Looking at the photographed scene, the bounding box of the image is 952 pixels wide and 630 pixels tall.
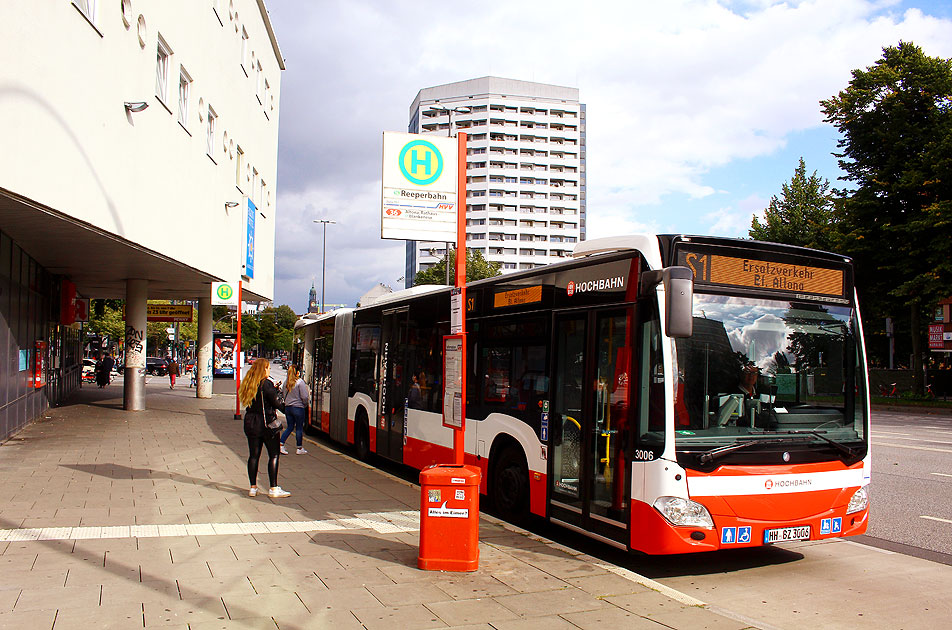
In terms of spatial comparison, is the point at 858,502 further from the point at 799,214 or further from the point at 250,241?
the point at 799,214

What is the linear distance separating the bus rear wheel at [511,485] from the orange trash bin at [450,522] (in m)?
2.07

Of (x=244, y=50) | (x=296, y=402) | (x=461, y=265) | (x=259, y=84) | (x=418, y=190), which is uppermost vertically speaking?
(x=244, y=50)

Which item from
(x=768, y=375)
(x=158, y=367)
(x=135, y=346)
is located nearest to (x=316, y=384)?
(x=135, y=346)

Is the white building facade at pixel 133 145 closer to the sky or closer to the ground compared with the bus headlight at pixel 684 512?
closer to the sky

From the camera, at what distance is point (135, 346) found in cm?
2394

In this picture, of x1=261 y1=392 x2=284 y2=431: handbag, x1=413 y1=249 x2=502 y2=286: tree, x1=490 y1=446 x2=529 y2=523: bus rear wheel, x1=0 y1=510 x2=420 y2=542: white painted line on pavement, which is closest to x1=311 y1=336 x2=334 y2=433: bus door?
x1=261 y1=392 x2=284 y2=431: handbag

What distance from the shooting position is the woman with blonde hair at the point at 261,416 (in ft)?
31.5

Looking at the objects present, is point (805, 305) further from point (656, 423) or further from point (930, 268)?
point (930, 268)

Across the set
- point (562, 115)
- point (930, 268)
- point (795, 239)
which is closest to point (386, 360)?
point (930, 268)

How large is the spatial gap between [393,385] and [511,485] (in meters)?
4.26

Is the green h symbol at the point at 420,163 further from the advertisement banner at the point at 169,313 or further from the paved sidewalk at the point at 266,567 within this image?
the advertisement banner at the point at 169,313

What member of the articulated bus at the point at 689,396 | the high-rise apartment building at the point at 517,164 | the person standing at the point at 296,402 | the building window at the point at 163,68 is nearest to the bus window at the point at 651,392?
the articulated bus at the point at 689,396

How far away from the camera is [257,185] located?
33375mm

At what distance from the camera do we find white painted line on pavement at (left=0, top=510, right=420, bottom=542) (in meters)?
7.39
